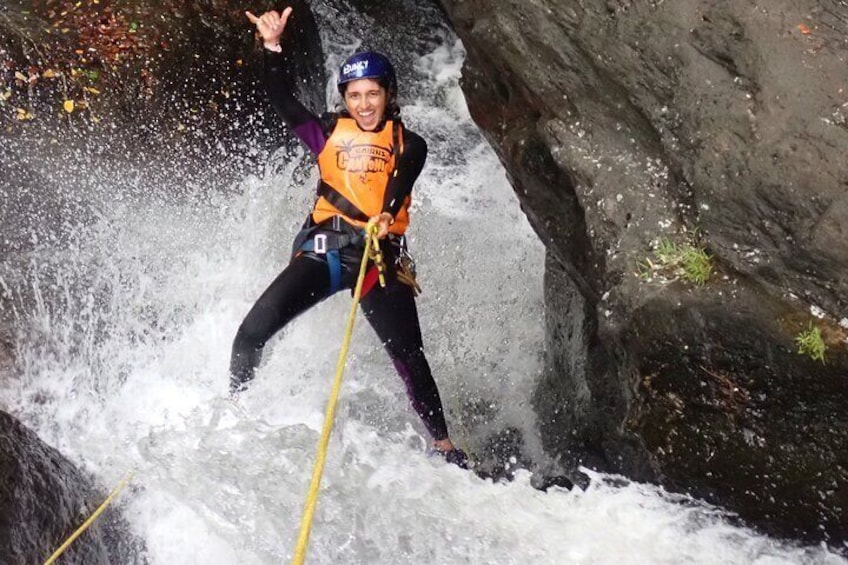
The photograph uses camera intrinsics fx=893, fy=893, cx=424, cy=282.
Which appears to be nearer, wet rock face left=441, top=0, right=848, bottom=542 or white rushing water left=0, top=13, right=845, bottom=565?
wet rock face left=441, top=0, right=848, bottom=542

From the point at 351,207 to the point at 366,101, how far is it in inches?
21.5

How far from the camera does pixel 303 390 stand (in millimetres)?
5801

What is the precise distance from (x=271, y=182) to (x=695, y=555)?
3958 millimetres

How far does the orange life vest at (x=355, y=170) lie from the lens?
4.56 metres

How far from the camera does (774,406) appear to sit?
3639 mm

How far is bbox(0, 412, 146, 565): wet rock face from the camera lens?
10.5 ft

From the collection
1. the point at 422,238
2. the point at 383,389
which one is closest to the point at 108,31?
the point at 422,238

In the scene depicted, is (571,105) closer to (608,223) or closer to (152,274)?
(608,223)

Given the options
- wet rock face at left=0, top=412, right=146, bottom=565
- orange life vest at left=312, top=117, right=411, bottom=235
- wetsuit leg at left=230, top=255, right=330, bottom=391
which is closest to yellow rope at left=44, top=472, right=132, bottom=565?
wet rock face at left=0, top=412, right=146, bottom=565

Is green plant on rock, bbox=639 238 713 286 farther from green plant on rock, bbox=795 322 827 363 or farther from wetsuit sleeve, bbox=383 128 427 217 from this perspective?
wetsuit sleeve, bbox=383 128 427 217

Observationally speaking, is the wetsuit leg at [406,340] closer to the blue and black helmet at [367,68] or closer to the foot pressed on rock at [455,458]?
the foot pressed on rock at [455,458]

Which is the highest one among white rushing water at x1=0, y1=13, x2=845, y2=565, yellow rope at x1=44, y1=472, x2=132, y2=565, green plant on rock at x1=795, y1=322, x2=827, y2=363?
green plant on rock at x1=795, y1=322, x2=827, y2=363

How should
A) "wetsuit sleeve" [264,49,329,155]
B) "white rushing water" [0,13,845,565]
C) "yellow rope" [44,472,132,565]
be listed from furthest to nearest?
"wetsuit sleeve" [264,49,329,155], "white rushing water" [0,13,845,565], "yellow rope" [44,472,132,565]

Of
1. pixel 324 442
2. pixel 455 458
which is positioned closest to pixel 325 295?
pixel 455 458
